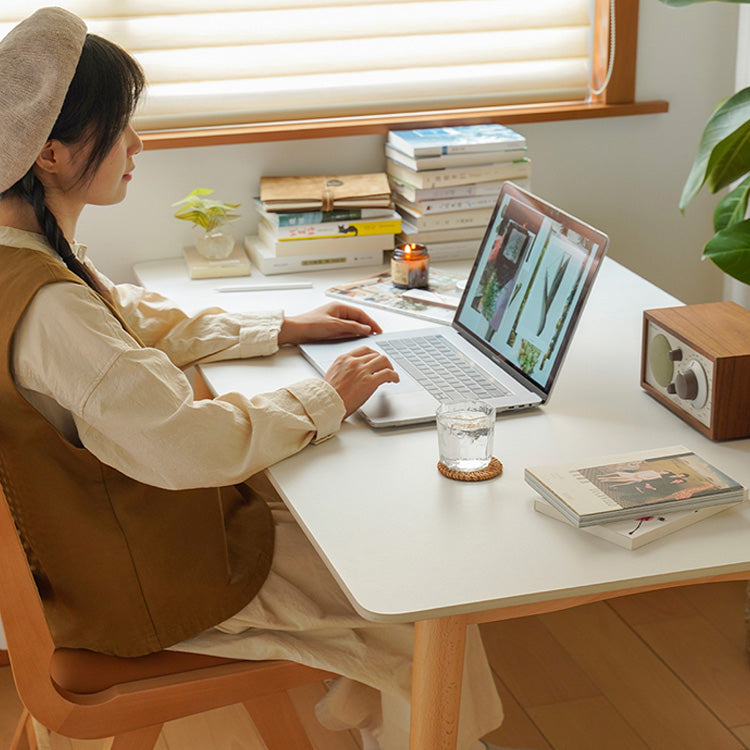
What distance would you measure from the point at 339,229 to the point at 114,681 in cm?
117

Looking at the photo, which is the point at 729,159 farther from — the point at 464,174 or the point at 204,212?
the point at 204,212

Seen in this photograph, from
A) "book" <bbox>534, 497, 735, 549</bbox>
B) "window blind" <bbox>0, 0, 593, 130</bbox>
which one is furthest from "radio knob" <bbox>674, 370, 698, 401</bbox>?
"window blind" <bbox>0, 0, 593, 130</bbox>

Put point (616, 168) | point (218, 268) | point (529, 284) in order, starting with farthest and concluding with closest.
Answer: point (616, 168), point (218, 268), point (529, 284)

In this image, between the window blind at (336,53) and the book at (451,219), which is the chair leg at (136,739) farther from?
the window blind at (336,53)

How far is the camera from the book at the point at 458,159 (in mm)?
2268

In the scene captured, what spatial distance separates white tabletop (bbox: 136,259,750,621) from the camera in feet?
3.65

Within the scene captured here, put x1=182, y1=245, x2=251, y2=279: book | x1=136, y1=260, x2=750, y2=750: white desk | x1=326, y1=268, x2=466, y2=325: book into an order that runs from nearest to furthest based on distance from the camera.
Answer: x1=136, y1=260, x2=750, y2=750: white desk < x1=326, y1=268, x2=466, y2=325: book < x1=182, y1=245, x2=251, y2=279: book

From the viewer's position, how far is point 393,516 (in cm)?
125

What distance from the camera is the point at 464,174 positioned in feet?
7.50

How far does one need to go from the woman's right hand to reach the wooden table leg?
40cm

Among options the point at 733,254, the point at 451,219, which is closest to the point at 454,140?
the point at 451,219

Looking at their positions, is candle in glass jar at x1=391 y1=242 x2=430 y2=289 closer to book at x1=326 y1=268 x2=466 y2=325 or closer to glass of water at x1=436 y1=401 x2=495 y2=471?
book at x1=326 y1=268 x2=466 y2=325

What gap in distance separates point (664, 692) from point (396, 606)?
1213mm

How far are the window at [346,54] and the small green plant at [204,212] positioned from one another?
0.69ft
